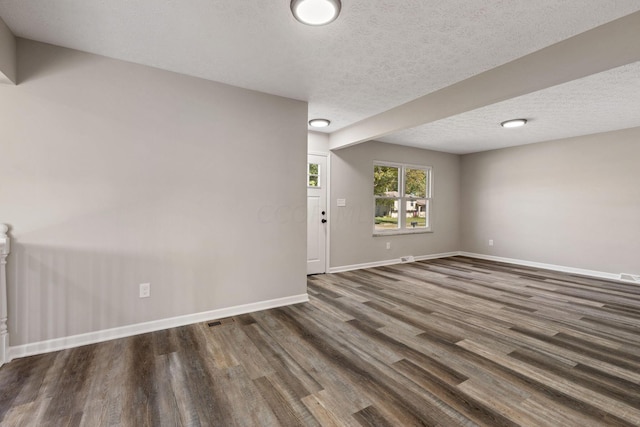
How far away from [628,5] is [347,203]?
3964 mm

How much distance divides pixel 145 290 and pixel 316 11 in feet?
9.13

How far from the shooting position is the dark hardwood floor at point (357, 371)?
1.66 metres

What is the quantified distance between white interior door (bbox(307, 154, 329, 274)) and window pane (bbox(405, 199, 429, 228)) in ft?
7.05

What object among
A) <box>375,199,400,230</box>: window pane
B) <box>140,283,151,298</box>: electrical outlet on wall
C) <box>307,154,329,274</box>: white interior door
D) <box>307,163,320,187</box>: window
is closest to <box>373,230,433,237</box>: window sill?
<box>375,199,400,230</box>: window pane

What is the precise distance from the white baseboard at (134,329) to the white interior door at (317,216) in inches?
59.3

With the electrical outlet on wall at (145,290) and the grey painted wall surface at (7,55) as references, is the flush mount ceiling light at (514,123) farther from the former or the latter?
the grey painted wall surface at (7,55)

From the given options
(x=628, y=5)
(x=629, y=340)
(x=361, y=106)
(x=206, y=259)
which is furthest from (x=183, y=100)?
(x=629, y=340)

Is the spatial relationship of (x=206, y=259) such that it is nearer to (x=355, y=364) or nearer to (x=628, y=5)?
(x=355, y=364)

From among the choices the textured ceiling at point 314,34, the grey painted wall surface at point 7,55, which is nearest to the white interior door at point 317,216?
the textured ceiling at point 314,34

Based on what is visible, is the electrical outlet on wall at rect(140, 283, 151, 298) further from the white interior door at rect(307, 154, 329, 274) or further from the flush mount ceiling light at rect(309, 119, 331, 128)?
the flush mount ceiling light at rect(309, 119, 331, 128)

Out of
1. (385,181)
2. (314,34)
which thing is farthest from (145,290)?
(385,181)

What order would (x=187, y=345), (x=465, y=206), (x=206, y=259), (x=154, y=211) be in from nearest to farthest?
1. (x=187, y=345)
2. (x=154, y=211)
3. (x=206, y=259)
4. (x=465, y=206)

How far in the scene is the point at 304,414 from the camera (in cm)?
166

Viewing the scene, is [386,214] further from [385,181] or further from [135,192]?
[135,192]
